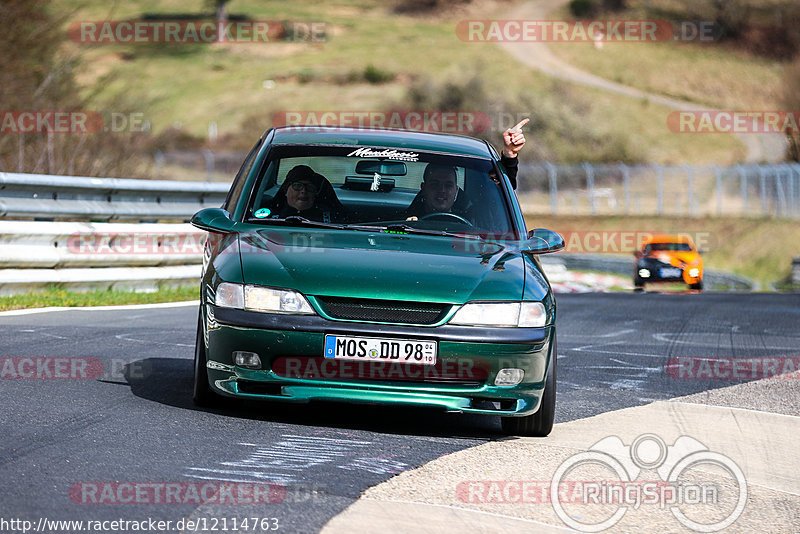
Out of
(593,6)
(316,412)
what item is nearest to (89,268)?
(316,412)

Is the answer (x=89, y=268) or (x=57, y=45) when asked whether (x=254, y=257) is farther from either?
(x=57, y=45)

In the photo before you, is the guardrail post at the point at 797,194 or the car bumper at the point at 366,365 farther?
the guardrail post at the point at 797,194

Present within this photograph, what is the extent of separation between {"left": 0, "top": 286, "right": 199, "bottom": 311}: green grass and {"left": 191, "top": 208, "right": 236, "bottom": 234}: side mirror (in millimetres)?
4886

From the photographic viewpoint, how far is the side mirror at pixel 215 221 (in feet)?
22.8

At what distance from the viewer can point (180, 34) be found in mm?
99250

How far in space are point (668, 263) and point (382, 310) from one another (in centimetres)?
2415

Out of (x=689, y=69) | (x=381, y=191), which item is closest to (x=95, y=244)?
(x=381, y=191)

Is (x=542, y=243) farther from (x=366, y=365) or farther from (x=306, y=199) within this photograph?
(x=366, y=365)

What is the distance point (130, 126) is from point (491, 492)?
1871 centimetres

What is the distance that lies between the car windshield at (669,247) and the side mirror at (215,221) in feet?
80.1

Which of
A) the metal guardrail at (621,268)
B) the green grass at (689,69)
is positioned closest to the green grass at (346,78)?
the green grass at (689,69)

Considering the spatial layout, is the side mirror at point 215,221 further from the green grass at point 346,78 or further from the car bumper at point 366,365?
the green grass at point 346,78

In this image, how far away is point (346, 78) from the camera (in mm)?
82438

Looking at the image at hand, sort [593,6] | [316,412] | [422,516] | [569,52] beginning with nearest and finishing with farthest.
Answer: [422,516]
[316,412]
[569,52]
[593,6]
